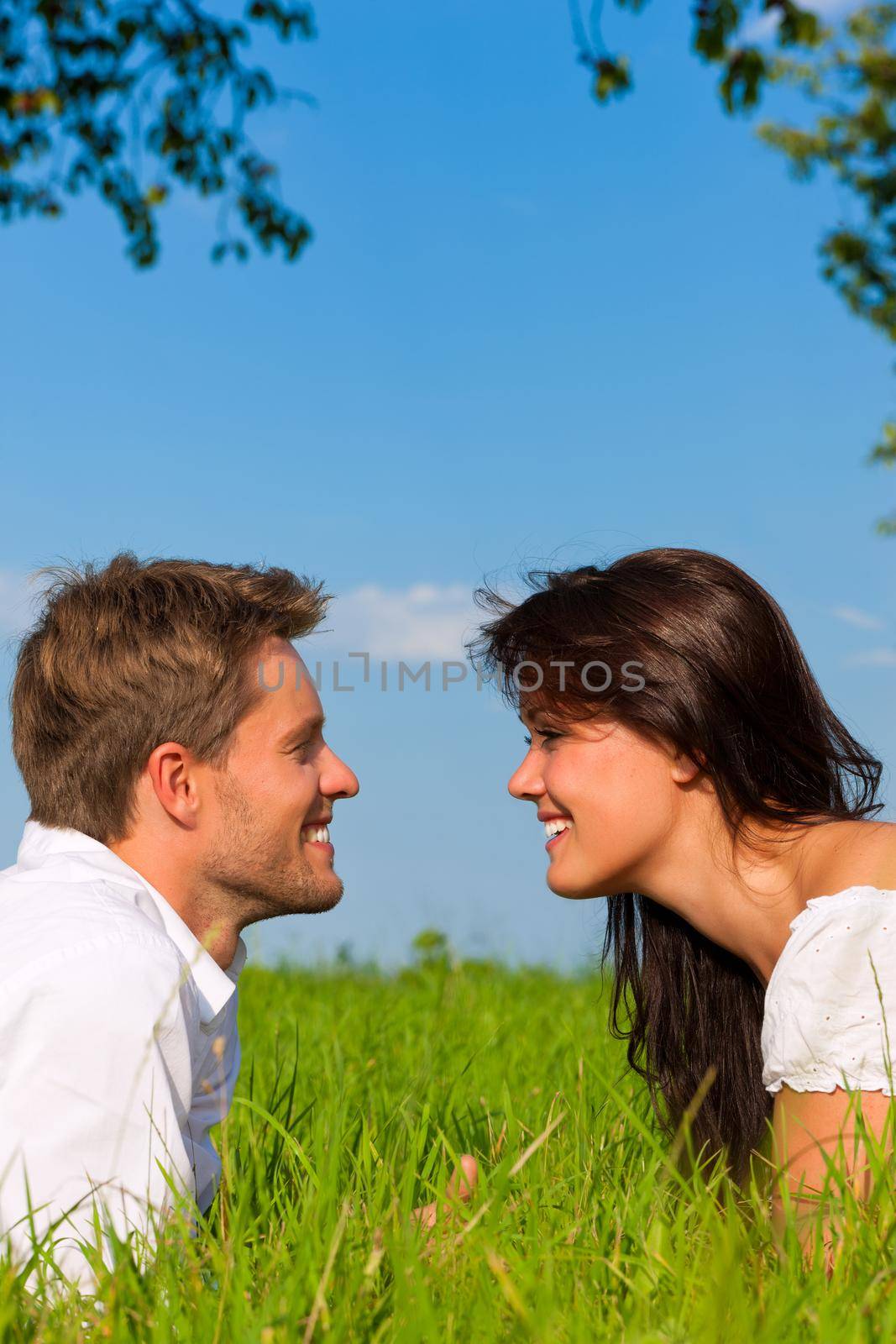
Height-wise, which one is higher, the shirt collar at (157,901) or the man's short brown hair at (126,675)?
the man's short brown hair at (126,675)

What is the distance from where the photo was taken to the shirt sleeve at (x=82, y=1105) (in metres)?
2.23

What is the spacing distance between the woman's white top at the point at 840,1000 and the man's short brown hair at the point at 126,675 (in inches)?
59.7

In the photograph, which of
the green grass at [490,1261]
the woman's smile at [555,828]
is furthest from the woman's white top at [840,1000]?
the woman's smile at [555,828]

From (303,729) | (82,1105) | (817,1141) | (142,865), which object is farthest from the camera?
(303,729)

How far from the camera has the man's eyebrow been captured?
129 inches

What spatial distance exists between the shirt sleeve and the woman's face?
127 cm

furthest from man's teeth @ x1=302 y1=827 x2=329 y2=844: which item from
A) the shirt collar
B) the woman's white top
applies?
the woman's white top

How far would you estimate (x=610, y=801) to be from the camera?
3.17m

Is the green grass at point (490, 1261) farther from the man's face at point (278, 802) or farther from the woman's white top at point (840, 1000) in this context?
the man's face at point (278, 802)

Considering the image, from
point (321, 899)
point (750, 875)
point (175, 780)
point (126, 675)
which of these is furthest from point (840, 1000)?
point (126, 675)

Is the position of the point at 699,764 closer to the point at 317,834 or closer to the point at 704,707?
the point at 704,707

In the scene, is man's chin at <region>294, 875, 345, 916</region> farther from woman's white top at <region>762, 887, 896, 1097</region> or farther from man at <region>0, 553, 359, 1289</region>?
woman's white top at <region>762, 887, 896, 1097</region>

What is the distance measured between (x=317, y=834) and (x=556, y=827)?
67 centimetres

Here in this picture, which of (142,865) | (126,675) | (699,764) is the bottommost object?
(142,865)
